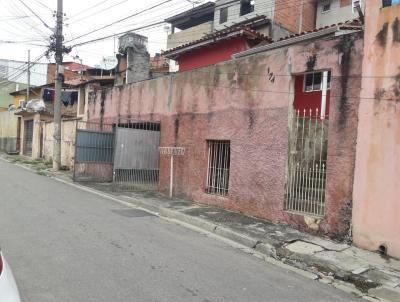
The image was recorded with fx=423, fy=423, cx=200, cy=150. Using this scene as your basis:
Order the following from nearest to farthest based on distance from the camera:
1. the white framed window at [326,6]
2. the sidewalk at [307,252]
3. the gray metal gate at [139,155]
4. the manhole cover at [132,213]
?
the sidewalk at [307,252], the manhole cover at [132,213], the gray metal gate at [139,155], the white framed window at [326,6]

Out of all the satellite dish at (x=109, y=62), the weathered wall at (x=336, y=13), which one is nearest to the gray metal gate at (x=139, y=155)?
the weathered wall at (x=336, y=13)

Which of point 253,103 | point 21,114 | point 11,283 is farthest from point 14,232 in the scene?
point 21,114

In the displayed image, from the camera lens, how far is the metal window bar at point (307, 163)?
8.93 m

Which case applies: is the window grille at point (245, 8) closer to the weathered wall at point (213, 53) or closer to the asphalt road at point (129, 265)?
the weathered wall at point (213, 53)

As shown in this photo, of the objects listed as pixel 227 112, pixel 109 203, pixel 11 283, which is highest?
pixel 227 112

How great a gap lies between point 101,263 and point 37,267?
2.78ft

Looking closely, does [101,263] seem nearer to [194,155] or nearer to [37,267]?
[37,267]

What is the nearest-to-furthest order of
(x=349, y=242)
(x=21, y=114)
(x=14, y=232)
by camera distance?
(x=14, y=232) → (x=349, y=242) → (x=21, y=114)

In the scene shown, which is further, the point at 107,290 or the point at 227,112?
the point at 227,112

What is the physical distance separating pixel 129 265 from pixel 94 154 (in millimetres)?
10667

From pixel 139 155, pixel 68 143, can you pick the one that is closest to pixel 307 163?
pixel 139 155

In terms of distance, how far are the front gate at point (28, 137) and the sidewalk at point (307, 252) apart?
23252 mm

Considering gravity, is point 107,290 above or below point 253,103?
below

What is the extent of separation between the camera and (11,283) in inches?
107
